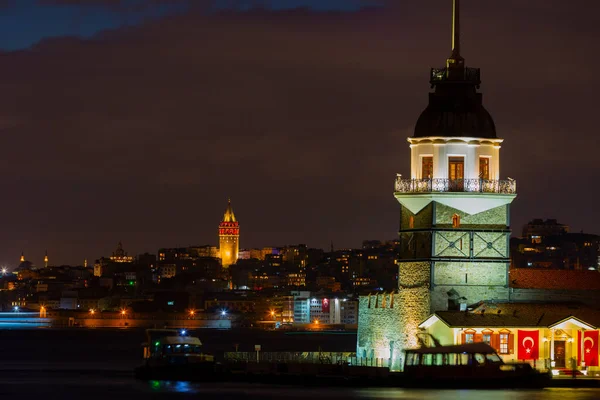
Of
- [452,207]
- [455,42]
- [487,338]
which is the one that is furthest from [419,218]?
[455,42]

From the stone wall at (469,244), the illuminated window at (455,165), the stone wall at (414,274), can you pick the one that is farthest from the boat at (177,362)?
the illuminated window at (455,165)

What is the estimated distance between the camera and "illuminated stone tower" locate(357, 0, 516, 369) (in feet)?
211

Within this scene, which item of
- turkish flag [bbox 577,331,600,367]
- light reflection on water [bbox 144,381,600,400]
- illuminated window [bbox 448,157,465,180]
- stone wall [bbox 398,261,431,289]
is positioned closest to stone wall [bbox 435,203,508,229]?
illuminated window [bbox 448,157,465,180]

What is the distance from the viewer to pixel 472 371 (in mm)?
59531

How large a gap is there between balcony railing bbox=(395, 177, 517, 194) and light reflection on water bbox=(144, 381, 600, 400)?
8.75 metres

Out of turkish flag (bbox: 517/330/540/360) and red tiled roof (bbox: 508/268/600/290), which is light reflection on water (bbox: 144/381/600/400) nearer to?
turkish flag (bbox: 517/330/540/360)

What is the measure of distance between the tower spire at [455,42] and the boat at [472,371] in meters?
12.1

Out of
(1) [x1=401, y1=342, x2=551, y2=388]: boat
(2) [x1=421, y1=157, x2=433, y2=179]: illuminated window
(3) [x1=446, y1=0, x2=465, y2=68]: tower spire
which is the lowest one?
(1) [x1=401, y1=342, x2=551, y2=388]: boat

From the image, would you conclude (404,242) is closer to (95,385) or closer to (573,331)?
(573,331)

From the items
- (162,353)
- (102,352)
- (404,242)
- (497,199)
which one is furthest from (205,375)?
(102,352)

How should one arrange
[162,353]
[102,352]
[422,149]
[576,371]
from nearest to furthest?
[576,371], [422,149], [162,353], [102,352]

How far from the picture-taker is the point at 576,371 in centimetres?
6094

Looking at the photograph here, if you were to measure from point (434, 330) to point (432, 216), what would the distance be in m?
4.66

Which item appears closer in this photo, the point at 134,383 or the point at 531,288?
the point at 531,288
